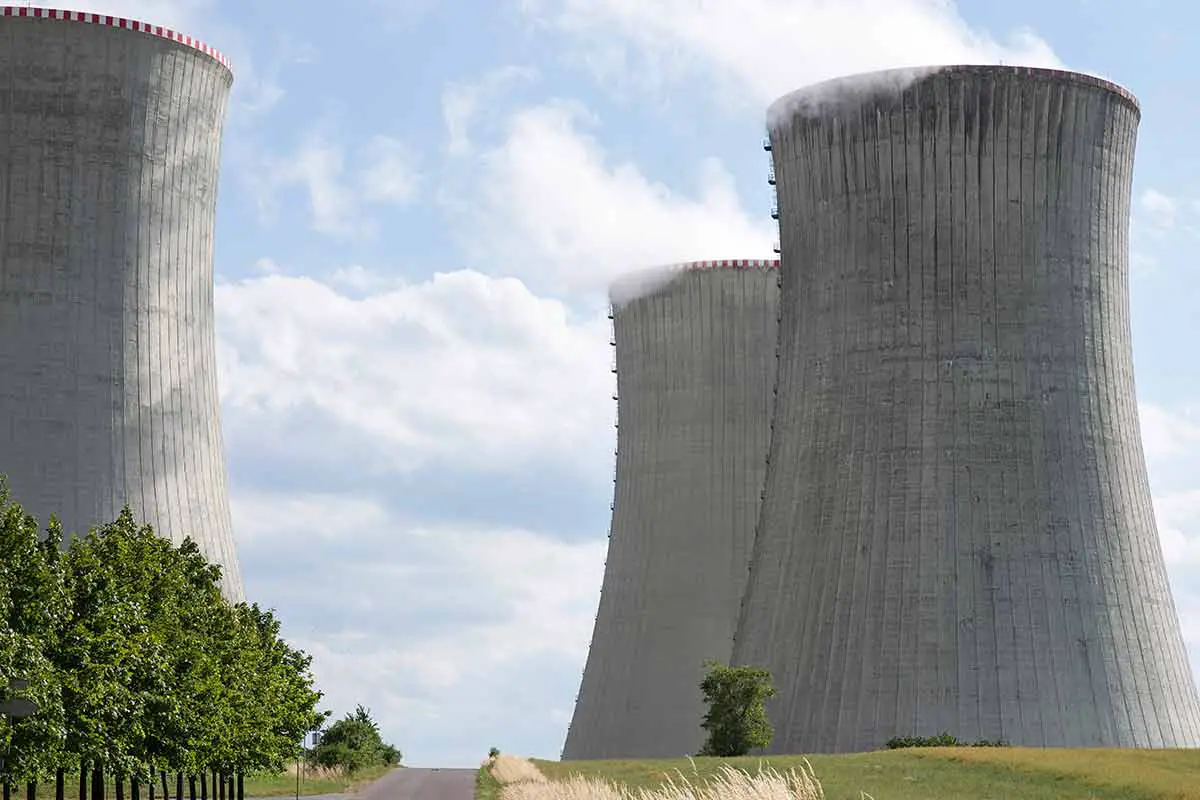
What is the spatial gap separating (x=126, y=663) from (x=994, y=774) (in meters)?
14.4

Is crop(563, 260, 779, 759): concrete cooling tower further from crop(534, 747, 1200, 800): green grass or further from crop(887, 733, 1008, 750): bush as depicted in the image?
crop(534, 747, 1200, 800): green grass

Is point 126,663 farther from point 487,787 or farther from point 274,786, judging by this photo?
point 274,786

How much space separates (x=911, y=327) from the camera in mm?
43562

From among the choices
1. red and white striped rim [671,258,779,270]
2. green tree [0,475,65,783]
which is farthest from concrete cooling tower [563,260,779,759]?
green tree [0,475,65,783]

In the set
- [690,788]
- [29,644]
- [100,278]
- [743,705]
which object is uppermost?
[100,278]

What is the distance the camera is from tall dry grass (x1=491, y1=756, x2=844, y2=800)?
17.8m

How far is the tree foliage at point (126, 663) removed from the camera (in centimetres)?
2214

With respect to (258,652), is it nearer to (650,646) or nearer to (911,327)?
(911,327)

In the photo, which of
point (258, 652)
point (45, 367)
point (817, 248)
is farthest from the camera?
point (817, 248)

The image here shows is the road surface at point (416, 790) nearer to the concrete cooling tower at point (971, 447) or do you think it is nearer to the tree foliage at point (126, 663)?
the tree foliage at point (126, 663)

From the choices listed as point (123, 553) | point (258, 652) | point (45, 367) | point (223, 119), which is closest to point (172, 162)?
point (223, 119)

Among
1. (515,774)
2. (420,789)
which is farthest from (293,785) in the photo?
(515,774)

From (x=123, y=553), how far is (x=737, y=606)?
2857 centimetres

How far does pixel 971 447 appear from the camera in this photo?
42.9 m
